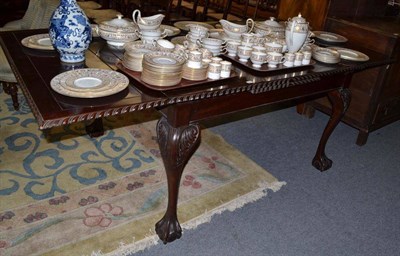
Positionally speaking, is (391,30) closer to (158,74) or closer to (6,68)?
(158,74)

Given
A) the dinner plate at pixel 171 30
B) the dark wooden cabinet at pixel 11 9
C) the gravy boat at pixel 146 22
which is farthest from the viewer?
the dark wooden cabinet at pixel 11 9

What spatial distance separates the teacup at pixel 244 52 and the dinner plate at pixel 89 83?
0.57 meters

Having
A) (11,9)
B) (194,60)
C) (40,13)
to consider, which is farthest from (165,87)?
(11,9)

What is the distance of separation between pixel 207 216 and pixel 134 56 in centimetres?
89

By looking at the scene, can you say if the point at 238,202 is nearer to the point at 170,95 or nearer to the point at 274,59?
the point at 274,59

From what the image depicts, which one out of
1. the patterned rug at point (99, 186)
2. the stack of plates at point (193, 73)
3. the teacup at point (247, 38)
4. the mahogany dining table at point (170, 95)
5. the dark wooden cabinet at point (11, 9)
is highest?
the teacup at point (247, 38)

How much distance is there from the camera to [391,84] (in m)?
2.66

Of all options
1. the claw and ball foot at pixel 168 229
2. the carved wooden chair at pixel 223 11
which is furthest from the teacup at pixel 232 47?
the carved wooden chair at pixel 223 11

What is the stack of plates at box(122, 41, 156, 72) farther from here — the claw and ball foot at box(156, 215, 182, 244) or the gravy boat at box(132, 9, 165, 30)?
the claw and ball foot at box(156, 215, 182, 244)

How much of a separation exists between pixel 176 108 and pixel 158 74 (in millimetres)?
151

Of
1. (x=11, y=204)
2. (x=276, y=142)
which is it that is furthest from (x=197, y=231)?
(x=276, y=142)

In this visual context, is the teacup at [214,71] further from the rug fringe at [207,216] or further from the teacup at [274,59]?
the rug fringe at [207,216]

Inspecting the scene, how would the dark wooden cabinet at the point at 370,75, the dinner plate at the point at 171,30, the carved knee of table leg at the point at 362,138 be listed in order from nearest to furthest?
the dinner plate at the point at 171,30 → the dark wooden cabinet at the point at 370,75 → the carved knee of table leg at the point at 362,138

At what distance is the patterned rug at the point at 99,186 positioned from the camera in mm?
1646
